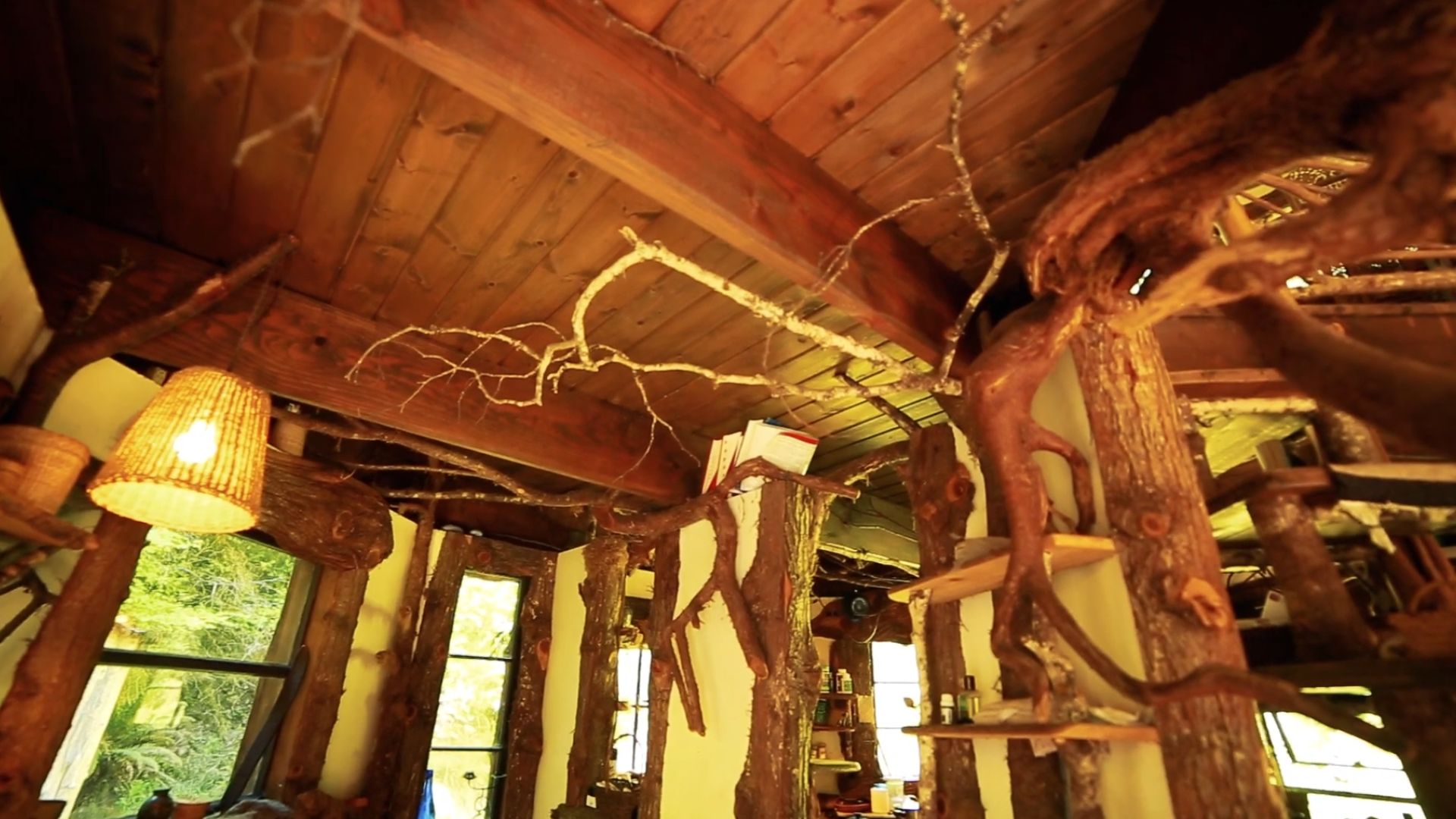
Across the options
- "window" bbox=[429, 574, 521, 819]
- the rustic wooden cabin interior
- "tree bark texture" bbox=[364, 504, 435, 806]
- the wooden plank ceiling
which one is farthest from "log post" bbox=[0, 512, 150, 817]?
"window" bbox=[429, 574, 521, 819]

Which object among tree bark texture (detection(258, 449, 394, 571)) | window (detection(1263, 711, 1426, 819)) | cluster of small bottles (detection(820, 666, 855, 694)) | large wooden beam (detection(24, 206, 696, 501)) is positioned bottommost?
window (detection(1263, 711, 1426, 819))

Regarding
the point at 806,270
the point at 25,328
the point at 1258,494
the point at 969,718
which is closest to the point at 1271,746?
the point at 1258,494

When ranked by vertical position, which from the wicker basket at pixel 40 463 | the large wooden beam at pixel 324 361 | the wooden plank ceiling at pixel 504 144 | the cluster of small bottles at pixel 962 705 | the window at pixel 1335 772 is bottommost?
the window at pixel 1335 772

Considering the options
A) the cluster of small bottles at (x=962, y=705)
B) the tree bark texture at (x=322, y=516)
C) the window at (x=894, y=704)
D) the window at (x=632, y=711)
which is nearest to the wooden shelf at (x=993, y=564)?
the cluster of small bottles at (x=962, y=705)

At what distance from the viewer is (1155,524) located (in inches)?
53.3

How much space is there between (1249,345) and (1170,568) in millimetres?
956

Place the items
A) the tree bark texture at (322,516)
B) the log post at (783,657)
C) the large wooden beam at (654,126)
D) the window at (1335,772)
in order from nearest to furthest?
the large wooden beam at (654,126) → the log post at (783,657) → the tree bark texture at (322,516) → the window at (1335,772)

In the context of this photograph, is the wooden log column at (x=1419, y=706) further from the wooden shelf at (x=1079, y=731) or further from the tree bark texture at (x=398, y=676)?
the tree bark texture at (x=398, y=676)

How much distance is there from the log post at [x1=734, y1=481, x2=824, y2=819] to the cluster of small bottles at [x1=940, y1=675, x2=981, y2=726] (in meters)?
0.60

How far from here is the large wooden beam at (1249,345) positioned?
6.14 ft

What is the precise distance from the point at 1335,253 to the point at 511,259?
1.75 meters

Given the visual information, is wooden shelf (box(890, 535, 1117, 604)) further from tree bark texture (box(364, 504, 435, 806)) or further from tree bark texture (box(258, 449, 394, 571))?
tree bark texture (box(364, 504, 435, 806))

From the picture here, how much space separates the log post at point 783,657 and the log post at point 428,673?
163 cm

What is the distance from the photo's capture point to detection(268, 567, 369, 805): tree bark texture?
8.71 ft
